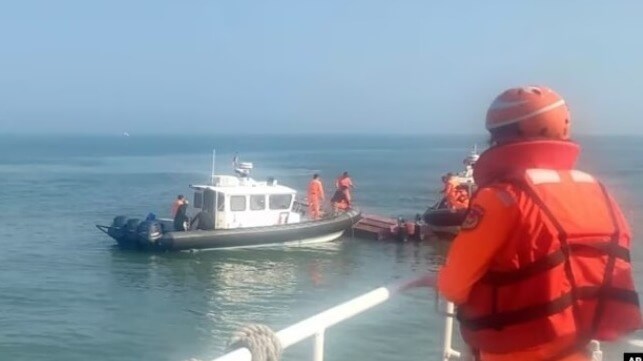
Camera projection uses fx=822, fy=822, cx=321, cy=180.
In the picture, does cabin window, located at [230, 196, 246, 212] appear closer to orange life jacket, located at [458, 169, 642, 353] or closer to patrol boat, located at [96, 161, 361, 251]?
patrol boat, located at [96, 161, 361, 251]

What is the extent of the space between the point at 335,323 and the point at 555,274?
2.60 ft

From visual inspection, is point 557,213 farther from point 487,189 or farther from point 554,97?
point 554,97

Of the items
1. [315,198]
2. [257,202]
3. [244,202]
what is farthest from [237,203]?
[315,198]

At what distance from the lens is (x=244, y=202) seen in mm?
21922

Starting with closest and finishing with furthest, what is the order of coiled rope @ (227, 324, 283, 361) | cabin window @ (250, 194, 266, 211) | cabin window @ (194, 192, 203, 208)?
coiled rope @ (227, 324, 283, 361) → cabin window @ (250, 194, 266, 211) → cabin window @ (194, 192, 203, 208)

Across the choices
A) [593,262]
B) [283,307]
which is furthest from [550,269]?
[283,307]

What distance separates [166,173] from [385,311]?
48215mm

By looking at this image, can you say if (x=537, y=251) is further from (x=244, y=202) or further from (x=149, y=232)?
(x=149, y=232)

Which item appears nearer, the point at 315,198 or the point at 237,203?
the point at 237,203

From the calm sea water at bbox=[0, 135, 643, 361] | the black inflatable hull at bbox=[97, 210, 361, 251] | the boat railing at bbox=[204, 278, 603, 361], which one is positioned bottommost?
the calm sea water at bbox=[0, 135, 643, 361]

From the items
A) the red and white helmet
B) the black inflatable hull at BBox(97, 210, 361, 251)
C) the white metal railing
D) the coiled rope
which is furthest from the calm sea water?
the coiled rope

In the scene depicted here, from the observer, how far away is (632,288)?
6.81 feet

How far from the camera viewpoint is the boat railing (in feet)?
7.04

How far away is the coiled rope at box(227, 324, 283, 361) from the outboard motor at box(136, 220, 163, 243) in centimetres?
1992
